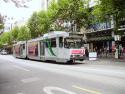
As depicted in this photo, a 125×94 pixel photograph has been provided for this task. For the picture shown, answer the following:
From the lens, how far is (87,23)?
52094 mm

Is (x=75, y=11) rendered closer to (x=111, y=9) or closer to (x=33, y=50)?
(x=33, y=50)

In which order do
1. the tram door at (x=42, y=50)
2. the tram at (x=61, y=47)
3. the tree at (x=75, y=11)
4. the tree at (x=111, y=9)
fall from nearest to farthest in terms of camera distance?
the tram at (x=61, y=47), the tree at (x=111, y=9), the tram door at (x=42, y=50), the tree at (x=75, y=11)

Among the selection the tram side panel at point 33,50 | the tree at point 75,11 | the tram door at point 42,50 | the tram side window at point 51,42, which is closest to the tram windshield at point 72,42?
the tram side window at point 51,42

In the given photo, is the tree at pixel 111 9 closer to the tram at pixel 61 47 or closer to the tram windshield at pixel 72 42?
the tram at pixel 61 47

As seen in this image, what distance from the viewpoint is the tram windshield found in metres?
32.8

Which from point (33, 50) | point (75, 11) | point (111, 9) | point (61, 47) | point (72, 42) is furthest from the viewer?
point (75, 11)

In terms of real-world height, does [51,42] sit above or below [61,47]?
above

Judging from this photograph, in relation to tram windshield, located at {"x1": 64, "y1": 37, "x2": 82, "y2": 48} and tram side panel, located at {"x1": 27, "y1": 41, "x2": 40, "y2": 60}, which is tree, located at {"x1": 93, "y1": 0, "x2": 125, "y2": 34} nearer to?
tram windshield, located at {"x1": 64, "y1": 37, "x2": 82, "y2": 48}

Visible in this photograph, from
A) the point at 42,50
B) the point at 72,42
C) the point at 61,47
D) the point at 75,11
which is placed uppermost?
the point at 75,11

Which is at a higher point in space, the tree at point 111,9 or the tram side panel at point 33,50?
the tree at point 111,9

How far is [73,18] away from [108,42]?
6673mm

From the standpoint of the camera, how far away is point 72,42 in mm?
32906

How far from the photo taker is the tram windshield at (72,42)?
32750 millimetres

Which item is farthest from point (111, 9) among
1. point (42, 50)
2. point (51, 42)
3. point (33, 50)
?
point (33, 50)
